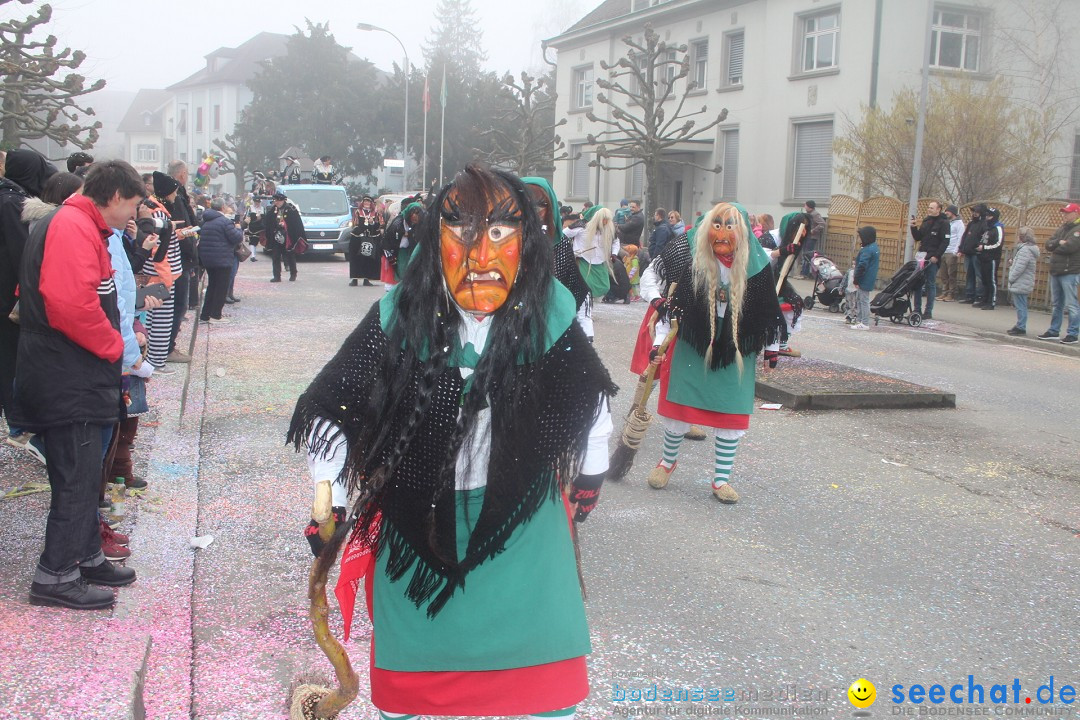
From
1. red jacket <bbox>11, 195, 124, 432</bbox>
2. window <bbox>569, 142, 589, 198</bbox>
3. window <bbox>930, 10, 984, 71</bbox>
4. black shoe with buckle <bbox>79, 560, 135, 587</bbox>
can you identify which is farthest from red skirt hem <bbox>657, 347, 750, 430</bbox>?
window <bbox>569, 142, 589, 198</bbox>

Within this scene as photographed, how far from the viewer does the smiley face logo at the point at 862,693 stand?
11.5ft

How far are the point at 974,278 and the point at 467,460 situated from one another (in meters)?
17.6

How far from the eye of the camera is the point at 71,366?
3.80m

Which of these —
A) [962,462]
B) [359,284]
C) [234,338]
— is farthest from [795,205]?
[962,462]

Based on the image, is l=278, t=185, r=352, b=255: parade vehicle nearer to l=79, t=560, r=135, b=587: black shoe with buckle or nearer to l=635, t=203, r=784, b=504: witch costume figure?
l=635, t=203, r=784, b=504: witch costume figure

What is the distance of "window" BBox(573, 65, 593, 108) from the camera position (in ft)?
117

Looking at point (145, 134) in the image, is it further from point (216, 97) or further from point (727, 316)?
point (727, 316)

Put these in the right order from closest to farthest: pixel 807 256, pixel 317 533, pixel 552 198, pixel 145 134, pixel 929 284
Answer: pixel 317 533, pixel 552 198, pixel 929 284, pixel 807 256, pixel 145 134

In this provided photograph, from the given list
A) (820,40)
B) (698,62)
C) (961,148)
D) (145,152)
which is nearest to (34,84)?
(961,148)

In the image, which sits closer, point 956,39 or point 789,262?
point 789,262

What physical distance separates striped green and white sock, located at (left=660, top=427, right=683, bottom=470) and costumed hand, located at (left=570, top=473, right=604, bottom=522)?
3.54 metres

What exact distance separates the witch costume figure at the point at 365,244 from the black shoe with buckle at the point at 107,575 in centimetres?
810

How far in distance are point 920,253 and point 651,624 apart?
1385cm

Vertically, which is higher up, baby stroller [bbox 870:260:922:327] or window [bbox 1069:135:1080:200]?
window [bbox 1069:135:1080:200]
